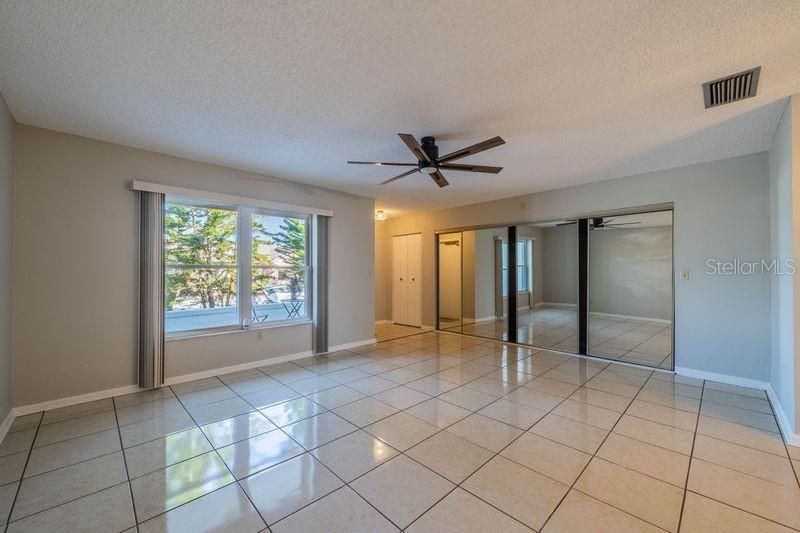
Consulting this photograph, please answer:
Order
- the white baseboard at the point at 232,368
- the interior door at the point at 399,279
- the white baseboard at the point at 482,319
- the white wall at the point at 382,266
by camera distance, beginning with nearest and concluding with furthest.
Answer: the white baseboard at the point at 232,368 → the white baseboard at the point at 482,319 → the interior door at the point at 399,279 → the white wall at the point at 382,266

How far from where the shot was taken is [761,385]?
3461mm

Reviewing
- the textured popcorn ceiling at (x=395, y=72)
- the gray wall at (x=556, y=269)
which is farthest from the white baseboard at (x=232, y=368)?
the gray wall at (x=556, y=269)

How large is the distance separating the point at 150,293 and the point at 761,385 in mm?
6730

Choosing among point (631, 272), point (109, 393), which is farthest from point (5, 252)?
point (631, 272)

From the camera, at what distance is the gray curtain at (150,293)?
3.42 m

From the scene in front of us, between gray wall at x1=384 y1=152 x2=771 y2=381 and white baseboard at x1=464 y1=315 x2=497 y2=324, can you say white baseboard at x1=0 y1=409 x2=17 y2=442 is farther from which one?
gray wall at x1=384 y1=152 x2=771 y2=381

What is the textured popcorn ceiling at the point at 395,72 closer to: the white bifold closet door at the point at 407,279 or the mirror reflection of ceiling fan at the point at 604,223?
the mirror reflection of ceiling fan at the point at 604,223

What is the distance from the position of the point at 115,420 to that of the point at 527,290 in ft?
23.6

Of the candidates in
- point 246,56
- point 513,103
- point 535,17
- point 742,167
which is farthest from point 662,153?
point 246,56

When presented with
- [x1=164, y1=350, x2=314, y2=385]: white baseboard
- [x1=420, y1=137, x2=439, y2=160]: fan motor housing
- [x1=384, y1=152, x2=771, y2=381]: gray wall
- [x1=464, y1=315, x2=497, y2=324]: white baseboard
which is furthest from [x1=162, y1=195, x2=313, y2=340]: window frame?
[x1=384, y1=152, x2=771, y2=381]: gray wall

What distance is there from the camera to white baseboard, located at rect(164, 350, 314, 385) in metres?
3.68

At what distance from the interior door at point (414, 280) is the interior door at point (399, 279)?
94mm

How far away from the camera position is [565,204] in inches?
198

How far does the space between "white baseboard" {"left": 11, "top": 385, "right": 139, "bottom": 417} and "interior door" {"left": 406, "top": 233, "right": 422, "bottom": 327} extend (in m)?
5.01
